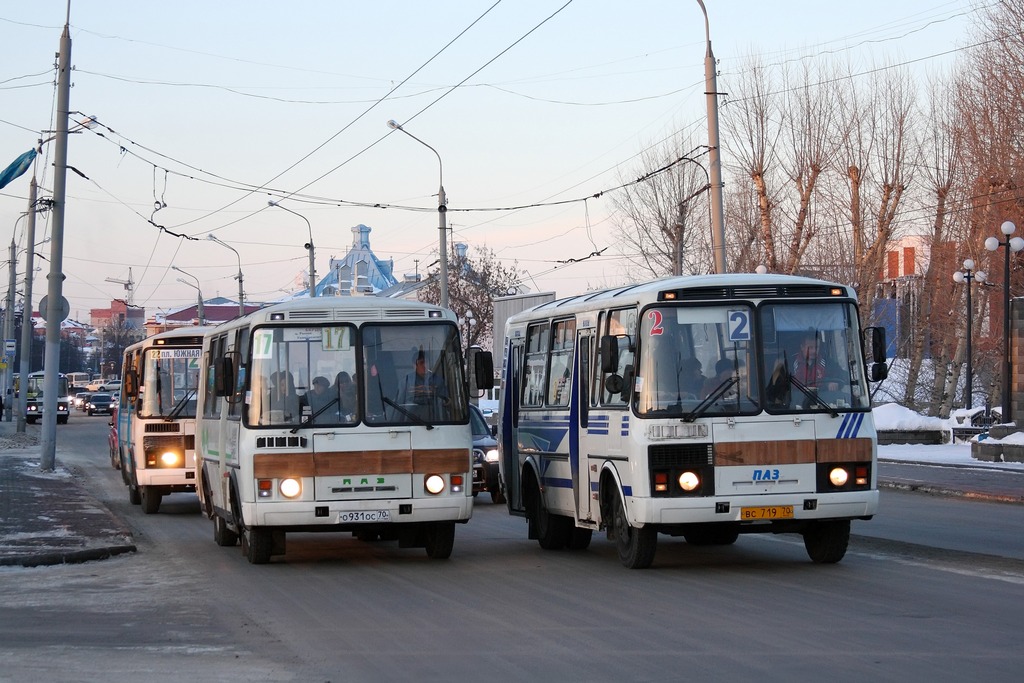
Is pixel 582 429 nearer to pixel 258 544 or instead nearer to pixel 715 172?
pixel 258 544

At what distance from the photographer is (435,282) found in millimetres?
86562

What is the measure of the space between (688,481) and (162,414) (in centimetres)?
1212

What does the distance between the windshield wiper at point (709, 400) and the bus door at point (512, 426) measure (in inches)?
171

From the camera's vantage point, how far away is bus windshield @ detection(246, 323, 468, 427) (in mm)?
14078

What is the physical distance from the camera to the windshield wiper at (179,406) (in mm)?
22516

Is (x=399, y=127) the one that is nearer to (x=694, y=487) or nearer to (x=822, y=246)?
(x=822, y=246)

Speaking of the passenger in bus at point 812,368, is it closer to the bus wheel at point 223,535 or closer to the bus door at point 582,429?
the bus door at point 582,429

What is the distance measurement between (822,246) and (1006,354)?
61.1ft

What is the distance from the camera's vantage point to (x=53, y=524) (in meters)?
18.0

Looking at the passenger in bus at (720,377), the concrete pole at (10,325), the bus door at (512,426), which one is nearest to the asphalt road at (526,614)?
the bus door at (512,426)

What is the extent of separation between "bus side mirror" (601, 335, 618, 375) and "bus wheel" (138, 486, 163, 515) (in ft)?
36.9

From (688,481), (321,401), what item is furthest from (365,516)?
(688,481)

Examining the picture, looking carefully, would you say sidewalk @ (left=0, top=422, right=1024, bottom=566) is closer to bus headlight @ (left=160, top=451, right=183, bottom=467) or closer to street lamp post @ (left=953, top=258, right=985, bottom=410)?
bus headlight @ (left=160, top=451, right=183, bottom=467)

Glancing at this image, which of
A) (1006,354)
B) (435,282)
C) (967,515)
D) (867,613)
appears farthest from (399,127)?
(435,282)
